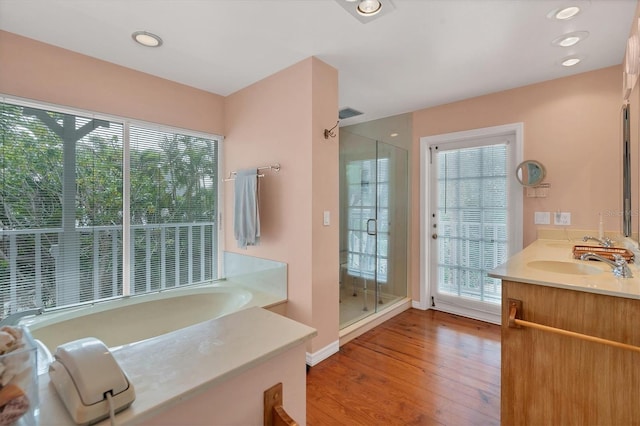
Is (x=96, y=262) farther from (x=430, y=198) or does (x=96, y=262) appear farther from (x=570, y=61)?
(x=570, y=61)

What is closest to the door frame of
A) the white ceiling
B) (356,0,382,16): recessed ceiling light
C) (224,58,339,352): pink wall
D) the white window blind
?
the white window blind

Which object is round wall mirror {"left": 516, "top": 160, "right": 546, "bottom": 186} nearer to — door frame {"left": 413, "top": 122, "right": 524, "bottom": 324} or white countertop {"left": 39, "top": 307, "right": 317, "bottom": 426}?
door frame {"left": 413, "top": 122, "right": 524, "bottom": 324}

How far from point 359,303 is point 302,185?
1636 mm

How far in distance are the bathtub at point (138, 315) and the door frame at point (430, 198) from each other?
2.06 meters

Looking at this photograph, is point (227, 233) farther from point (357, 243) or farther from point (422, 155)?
point (422, 155)

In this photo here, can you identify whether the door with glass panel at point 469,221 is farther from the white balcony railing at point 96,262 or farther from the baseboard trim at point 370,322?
the white balcony railing at point 96,262

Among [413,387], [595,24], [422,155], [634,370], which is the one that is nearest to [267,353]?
[634,370]

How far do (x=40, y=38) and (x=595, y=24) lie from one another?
3.68 m

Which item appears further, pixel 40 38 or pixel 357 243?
pixel 357 243

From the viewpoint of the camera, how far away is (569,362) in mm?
1371

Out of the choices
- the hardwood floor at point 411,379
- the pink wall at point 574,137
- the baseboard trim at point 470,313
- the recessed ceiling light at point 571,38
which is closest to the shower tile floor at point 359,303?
the hardwood floor at point 411,379

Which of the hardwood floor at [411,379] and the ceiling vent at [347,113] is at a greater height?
the ceiling vent at [347,113]

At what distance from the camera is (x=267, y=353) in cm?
75

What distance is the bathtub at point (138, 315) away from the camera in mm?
2029
